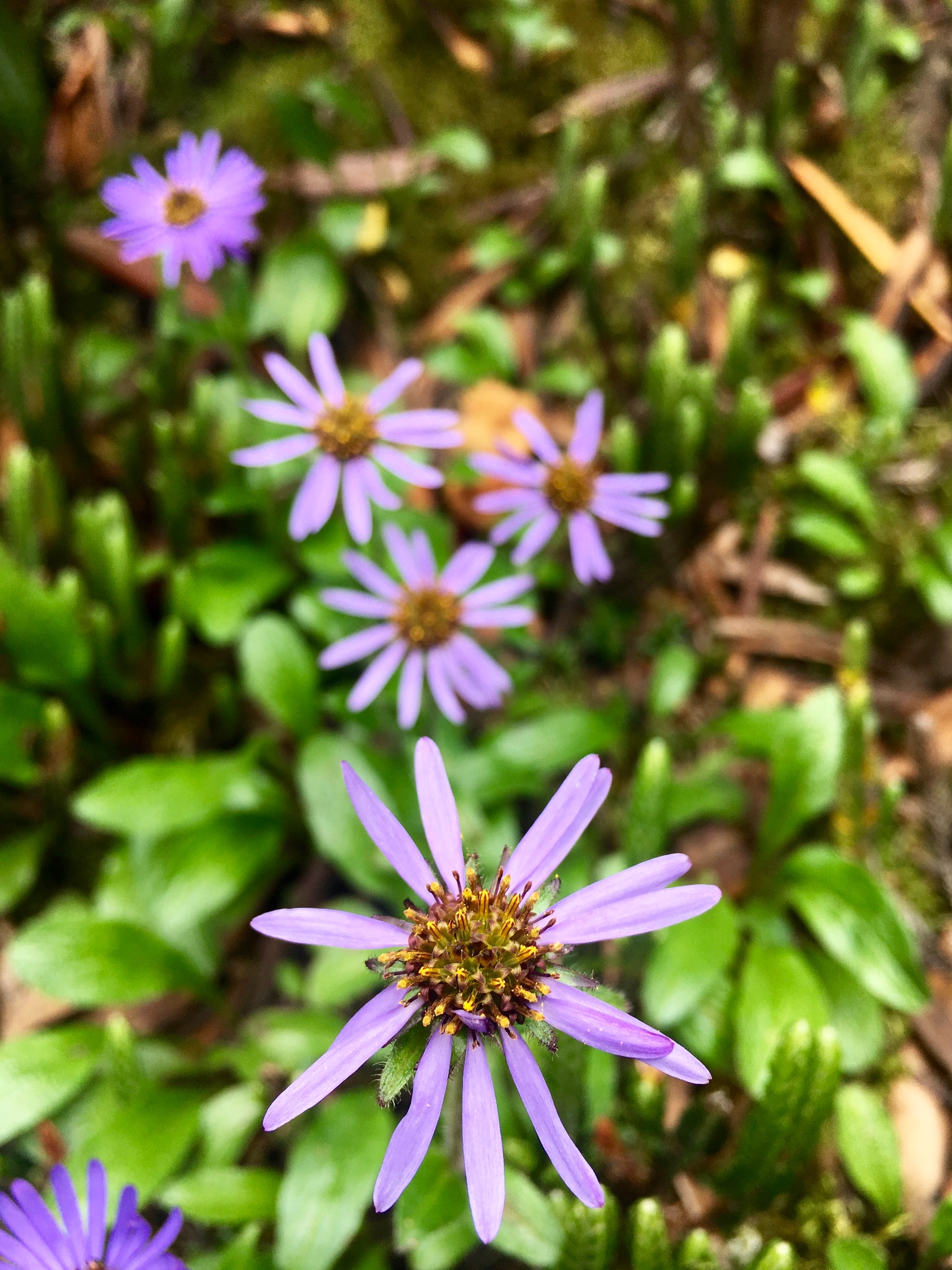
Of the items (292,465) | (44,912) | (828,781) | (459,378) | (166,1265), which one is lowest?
(166,1265)

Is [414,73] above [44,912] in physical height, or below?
above

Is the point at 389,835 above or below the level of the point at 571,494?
below

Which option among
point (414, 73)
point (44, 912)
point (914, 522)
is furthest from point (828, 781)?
point (414, 73)

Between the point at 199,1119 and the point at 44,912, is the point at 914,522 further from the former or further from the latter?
the point at 44,912

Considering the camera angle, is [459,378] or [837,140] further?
[837,140]

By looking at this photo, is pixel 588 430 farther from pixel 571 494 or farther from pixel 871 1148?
pixel 871 1148

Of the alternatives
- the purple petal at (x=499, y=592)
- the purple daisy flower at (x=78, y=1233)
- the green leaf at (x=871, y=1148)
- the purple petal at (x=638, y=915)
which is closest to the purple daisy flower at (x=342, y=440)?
the purple petal at (x=499, y=592)

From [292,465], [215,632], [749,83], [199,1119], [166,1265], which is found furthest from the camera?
[749,83]

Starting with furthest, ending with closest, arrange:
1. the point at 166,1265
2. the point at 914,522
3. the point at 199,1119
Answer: the point at 914,522 < the point at 199,1119 < the point at 166,1265

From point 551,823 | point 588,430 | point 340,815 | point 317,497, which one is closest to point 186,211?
point 317,497
